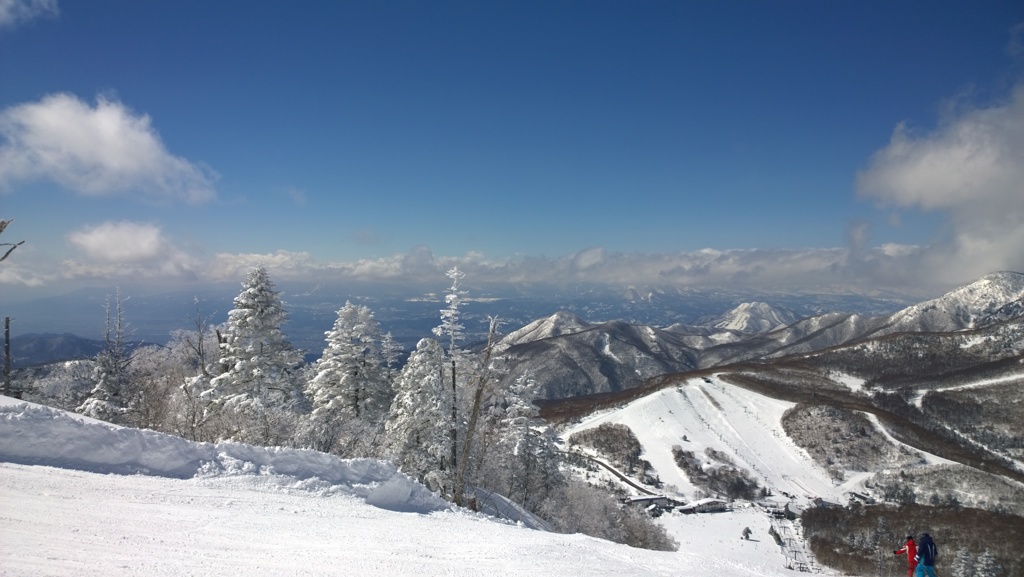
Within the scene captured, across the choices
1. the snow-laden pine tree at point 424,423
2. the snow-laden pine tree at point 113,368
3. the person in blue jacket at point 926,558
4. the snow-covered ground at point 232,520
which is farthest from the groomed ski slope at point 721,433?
the snow-covered ground at point 232,520

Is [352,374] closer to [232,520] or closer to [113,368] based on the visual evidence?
[113,368]

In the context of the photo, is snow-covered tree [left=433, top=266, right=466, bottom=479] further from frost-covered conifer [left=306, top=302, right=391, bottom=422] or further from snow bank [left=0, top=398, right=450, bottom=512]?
snow bank [left=0, top=398, right=450, bottom=512]

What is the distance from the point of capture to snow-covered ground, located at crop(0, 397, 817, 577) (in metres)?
7.07

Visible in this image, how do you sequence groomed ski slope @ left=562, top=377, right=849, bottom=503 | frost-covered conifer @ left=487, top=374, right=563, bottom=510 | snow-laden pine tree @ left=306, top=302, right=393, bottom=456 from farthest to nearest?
groomed ski slope @ left=562, top=377, right=849, bottom=503
frost-covered conifer @ left=487, top=374, right=563, bottom=510
snow-laden pine tree @ left=306, top=302, right=393, bottom=456

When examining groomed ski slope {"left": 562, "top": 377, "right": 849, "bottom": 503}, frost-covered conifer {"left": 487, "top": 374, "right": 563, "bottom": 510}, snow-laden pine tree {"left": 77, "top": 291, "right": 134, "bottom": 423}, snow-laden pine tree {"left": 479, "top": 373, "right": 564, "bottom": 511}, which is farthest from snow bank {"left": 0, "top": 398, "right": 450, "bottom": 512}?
groomed ski slope {"left": 562, "top": 377, "right": 849, "bottom": 503}

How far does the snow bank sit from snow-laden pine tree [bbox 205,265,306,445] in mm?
9842

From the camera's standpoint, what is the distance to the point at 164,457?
11.6 m

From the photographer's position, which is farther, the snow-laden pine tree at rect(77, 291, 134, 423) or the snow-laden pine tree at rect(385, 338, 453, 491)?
the snow-laden pine tree at rect(77, 291, 134, 423)

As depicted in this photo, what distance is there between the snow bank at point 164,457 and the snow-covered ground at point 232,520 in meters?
0.03

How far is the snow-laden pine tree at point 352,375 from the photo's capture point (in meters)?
30.6

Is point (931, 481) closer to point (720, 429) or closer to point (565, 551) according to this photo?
point (720, 429)

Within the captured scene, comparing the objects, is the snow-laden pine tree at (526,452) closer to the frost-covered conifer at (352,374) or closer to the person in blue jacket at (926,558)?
the frost-covered conifer at (352,374)

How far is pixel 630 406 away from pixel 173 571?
126 metres

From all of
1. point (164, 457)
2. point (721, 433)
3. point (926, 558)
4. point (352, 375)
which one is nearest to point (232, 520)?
point (164, 457)
